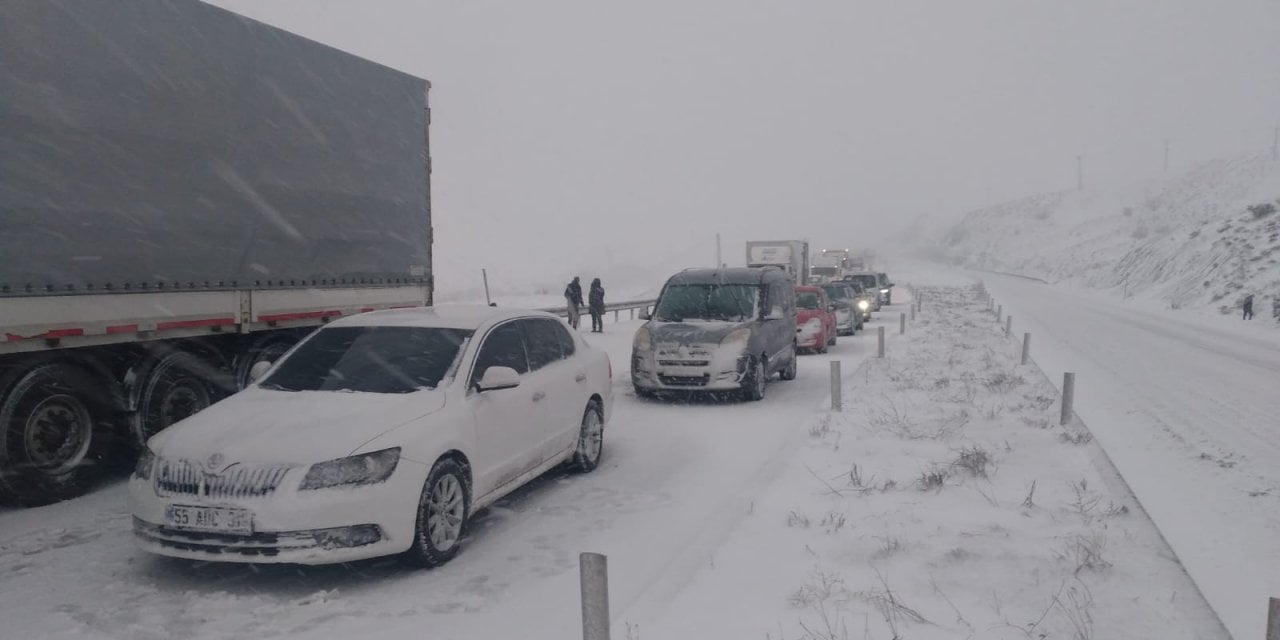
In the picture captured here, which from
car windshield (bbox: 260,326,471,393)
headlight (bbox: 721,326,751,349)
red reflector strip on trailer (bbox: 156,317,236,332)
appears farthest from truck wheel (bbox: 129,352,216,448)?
headlight (bbox: 721,326,751,349)

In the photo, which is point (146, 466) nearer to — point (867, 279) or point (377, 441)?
point (377, 441)

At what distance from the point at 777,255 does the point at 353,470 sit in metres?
28.1

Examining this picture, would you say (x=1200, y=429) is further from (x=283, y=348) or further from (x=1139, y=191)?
(x=1139, y=191)

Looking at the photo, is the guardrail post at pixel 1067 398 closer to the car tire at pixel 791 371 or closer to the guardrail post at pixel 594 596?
the car tire at pixel 791 371

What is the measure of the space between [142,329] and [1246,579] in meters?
8.53

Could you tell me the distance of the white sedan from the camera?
16.6ft

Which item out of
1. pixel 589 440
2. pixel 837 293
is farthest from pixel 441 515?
pixel 837 293

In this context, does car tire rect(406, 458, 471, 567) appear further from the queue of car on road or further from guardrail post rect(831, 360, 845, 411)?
guardrail post rect(831, 360, 845, 411)

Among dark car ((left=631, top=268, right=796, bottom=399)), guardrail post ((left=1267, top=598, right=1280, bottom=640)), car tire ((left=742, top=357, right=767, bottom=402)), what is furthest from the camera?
car tire ((left=742, top=357, right=767, bottom=402))

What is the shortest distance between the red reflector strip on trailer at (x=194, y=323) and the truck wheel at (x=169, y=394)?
1.63ft

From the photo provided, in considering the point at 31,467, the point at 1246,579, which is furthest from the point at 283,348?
the point at 1246,579

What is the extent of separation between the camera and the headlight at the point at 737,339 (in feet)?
40.4

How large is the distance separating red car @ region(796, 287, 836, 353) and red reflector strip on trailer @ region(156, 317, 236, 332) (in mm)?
12974

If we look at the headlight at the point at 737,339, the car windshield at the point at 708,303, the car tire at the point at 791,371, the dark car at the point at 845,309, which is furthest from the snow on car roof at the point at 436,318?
the dark car at the point at 845,309
